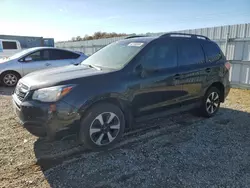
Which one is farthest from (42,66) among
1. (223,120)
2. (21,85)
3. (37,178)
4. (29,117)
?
(223,120)

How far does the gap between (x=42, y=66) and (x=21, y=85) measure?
16.2ft

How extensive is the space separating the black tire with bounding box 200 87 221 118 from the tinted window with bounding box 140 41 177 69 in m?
1.31

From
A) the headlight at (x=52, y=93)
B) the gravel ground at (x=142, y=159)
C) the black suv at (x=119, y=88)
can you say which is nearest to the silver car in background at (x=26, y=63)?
the gravel ground at (x=142, y=159)

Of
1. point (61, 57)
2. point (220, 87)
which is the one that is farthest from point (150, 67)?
point (61, 57)

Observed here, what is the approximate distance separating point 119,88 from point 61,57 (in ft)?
19.2

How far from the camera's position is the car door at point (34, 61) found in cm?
A: 766

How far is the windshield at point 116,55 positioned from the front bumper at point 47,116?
1.10 meters

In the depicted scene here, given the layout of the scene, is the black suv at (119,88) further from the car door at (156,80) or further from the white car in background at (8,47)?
the white car in background at (8,47)

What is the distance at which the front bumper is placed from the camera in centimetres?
265

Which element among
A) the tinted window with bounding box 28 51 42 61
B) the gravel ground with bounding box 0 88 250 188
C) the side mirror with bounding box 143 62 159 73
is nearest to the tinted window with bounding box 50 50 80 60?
the tinted window with bounding box 28 51 42 61

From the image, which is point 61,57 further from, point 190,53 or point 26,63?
point 190,53

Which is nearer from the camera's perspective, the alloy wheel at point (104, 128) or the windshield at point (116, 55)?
the alloy wheel at point (104, 128)

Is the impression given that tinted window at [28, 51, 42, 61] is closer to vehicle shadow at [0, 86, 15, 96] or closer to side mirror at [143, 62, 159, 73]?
vehicle shadow at [0, 86, 15, 96]

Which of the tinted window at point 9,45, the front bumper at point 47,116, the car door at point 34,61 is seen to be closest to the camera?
the front bumper at point 47,116
